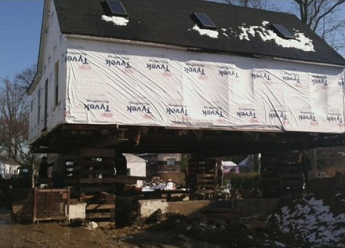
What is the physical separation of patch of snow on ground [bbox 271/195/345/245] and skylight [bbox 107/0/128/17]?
9322 mm

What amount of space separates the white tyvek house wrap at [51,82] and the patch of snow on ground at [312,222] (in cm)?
837

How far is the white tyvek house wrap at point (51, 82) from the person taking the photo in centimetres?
1456

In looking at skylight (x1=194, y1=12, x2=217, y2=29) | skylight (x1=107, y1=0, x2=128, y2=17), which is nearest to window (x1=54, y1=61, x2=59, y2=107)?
skylight (x1=107, y1=0, x2=128, y2=17)

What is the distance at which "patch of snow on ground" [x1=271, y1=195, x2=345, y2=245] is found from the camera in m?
13.0

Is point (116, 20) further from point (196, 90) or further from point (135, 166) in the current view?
point (135, 166)

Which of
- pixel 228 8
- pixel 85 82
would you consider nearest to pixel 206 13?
pixel 228 8

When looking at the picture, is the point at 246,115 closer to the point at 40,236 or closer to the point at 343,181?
the point at 343,181

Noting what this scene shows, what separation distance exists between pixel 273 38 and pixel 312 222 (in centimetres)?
795

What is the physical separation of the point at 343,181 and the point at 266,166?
5.46 meters

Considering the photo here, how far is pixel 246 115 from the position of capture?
54.7ft

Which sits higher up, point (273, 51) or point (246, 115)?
point (273, 51)

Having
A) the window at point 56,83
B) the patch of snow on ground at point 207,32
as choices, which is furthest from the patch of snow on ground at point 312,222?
the window at point 56,83

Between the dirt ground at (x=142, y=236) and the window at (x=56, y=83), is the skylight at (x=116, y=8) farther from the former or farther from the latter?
the dirt ground at (x=142, y=236)

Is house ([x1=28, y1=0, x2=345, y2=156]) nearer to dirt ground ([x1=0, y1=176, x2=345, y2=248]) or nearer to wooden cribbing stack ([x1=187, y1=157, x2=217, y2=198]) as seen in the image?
dirt ground ([x1=0, y1=176, x2=345, y2=248])
